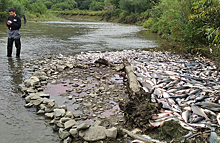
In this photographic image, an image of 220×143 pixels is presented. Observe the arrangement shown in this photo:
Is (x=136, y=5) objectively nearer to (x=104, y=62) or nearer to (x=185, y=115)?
(x=104, y=62)

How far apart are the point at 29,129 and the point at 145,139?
2.36 meters

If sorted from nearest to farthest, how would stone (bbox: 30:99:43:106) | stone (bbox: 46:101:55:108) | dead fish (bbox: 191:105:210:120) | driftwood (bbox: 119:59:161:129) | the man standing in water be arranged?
driftwood (bbox: 119:59:161:129)
dead fish (bbox: 191:105:210:120)
stone (bbox: 46:101:55:108)
stone (bbox: 30:99:43:106)
the man standing in water

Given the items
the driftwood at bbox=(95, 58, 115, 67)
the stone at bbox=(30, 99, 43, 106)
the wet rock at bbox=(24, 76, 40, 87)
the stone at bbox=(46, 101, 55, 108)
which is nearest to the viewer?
the stone at bbox=(46, 101, 55, 108)

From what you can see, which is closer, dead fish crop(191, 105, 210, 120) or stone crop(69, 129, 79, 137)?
stone crop(69, 129, 79, 137)

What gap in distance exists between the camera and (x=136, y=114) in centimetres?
434

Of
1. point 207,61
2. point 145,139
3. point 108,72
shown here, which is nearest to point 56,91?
point 108,72

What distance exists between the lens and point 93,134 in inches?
153

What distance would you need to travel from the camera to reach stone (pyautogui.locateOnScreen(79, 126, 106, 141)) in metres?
3.84

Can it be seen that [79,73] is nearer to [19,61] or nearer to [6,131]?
[19,61]

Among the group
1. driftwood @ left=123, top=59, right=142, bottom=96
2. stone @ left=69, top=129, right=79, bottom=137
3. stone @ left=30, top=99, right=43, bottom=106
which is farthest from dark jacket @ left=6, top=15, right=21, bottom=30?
stone @ left=69, top=129, right=79, bottom=137

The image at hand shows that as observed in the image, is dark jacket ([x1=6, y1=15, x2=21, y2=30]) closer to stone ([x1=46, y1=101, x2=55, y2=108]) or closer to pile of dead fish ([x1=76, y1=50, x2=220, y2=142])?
stone ([x1=46, y1=101, x2=55, y2=108])

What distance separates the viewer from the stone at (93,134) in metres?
3.84

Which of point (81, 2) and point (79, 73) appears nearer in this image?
point (79, 73)

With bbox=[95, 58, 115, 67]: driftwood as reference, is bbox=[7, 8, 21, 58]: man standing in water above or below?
above
